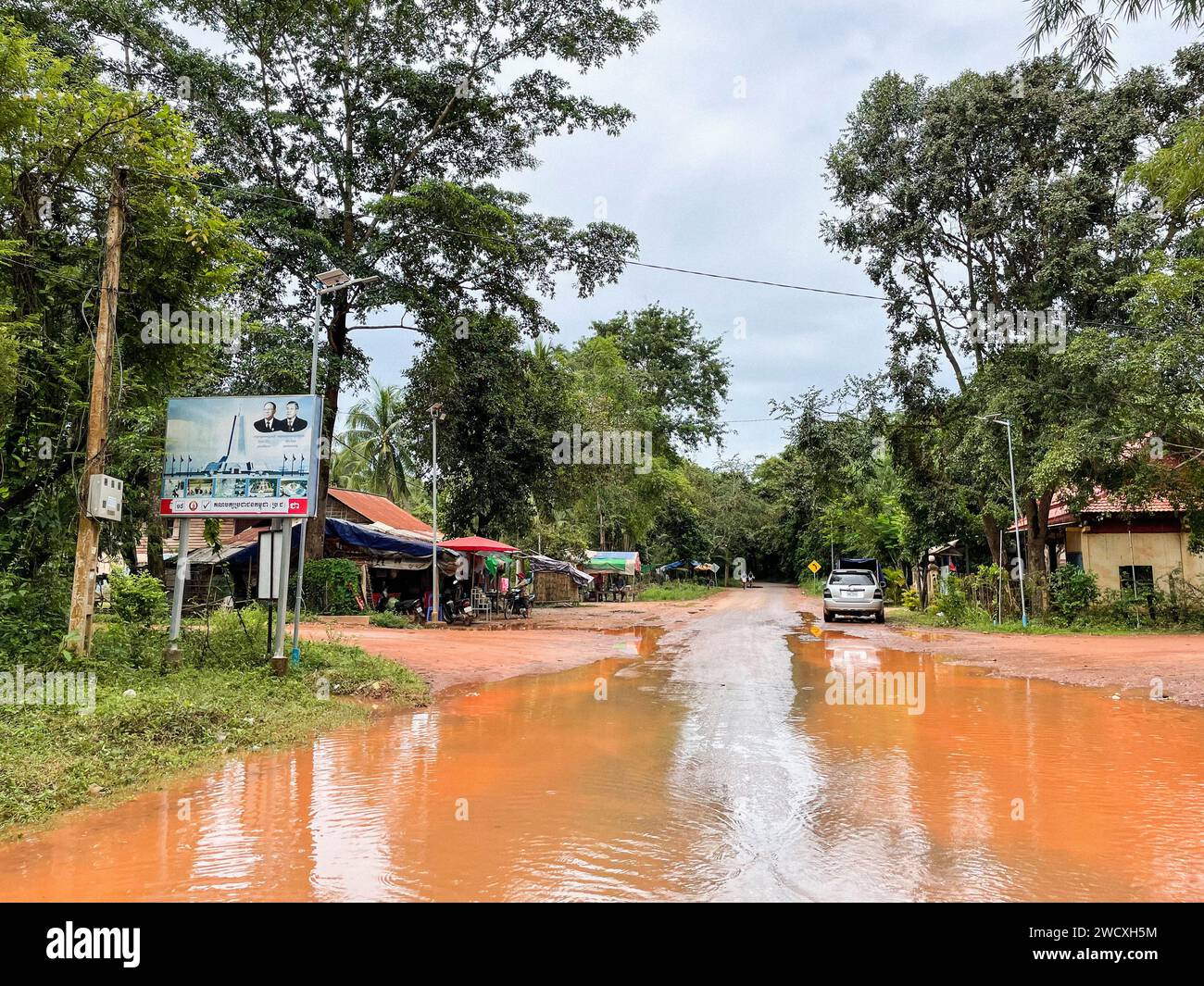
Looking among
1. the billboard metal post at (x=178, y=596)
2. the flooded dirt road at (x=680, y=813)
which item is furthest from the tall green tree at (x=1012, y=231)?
the billboard metal post at (x=178, y=596)

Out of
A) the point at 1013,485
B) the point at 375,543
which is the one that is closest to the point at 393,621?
the point at 375,543

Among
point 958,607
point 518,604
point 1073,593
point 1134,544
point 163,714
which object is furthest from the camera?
point 518,604

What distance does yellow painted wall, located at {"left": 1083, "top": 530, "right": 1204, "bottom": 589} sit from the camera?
80.3 ft

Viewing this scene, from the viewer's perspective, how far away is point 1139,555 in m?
25.0

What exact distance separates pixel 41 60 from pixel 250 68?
48.6ft

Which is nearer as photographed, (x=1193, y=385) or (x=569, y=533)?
(x=1193, y=385)

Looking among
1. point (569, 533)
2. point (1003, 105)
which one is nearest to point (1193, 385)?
point (1003, 105)

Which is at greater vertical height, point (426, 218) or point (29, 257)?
point (426, 218)

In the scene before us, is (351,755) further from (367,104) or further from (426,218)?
(367,104)

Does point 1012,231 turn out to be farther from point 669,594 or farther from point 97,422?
Result: point 669,594

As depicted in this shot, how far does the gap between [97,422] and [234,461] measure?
Answer: 1.84 meters

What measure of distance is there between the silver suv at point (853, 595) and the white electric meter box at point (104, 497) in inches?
871

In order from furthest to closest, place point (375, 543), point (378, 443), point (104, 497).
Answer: point (378, 443) → point (375, 543) → point (104, 497)
